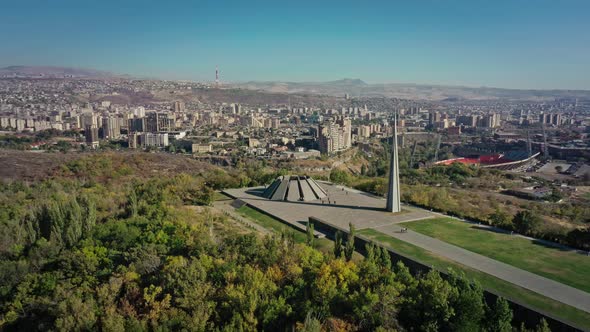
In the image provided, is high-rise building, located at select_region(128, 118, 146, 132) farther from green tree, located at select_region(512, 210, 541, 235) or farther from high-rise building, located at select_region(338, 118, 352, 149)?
green tree, located at select_region(512, 210, 541, 235)

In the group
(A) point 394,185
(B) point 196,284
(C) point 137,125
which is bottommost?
(B) point 196,284

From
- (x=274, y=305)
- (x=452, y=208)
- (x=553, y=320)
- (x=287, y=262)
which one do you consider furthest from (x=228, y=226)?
(x=553, y=320)

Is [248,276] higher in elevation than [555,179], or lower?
higher

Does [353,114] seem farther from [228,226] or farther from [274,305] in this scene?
[274,305]

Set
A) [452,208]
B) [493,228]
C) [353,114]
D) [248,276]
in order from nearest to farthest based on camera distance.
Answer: [248,276] → [493,228] → [452,208] → [353,114]

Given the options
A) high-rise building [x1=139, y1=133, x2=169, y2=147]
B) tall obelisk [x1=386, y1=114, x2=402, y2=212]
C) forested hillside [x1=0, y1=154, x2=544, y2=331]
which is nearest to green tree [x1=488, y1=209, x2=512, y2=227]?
tall obelisk [x1=386, y1=114, x2=402, y2=212]

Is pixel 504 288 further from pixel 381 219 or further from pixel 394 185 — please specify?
pixel 394 185

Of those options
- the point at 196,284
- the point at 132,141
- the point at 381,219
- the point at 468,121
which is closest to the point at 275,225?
the point at 381,219

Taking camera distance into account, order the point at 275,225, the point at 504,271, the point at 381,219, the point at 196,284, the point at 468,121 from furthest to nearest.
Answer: the point at 468,121, the point at 381,219, the point at 275,225, the point at 504,271, the point at 196,284
